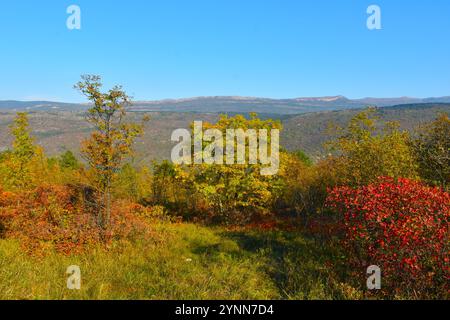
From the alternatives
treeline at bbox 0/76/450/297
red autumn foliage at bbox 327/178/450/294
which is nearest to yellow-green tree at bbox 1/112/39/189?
treeline at bbox 0/76/450/297

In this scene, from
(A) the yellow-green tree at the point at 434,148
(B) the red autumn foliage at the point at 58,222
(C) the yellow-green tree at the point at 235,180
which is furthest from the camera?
(C) the yellow-green tree at the point at 235,180

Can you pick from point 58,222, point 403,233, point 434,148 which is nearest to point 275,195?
point 434,148

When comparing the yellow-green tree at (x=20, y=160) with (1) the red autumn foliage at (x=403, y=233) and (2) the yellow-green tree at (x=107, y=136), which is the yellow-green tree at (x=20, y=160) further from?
(1) the red autumn foliage at (x=403, y=233)

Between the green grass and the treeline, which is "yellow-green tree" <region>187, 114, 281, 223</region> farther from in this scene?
the green grass

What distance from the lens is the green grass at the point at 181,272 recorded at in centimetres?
945

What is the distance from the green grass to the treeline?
3.46 feet

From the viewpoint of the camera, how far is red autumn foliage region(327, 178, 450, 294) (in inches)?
348

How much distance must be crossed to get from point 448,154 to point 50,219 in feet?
61.9

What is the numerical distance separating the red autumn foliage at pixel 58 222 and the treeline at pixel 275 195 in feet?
0.16

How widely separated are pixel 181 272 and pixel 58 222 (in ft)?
22.2

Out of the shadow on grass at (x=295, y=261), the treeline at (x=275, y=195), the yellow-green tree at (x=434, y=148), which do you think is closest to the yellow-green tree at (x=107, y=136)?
the treeline at (x=275, y=195)

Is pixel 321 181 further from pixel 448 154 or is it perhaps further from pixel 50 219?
pixel 50 219

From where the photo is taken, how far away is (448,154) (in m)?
18.2
